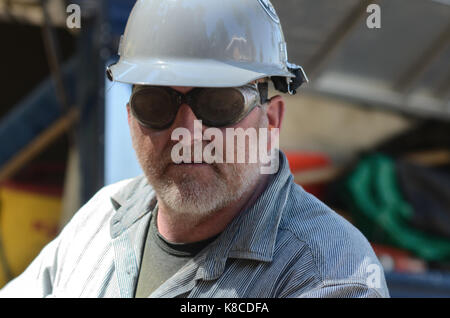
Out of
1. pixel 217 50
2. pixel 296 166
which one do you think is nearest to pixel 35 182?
pixel 296 166

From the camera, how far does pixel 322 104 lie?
4859 millimetres

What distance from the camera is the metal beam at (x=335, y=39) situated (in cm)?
379

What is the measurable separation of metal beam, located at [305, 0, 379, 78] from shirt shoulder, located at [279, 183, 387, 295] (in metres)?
2.57

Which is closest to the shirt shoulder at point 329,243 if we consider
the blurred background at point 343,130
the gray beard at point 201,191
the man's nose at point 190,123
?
the gray beard at point 201,191

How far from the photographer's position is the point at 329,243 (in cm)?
133

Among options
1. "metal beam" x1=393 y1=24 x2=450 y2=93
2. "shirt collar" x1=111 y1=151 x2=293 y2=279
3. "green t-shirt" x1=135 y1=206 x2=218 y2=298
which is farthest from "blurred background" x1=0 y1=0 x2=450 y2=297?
"shirt collar" x1=111 y1=151 x2=293 y2=279

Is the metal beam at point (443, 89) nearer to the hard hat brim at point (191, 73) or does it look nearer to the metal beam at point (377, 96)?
the metal beam at point (377, 96)

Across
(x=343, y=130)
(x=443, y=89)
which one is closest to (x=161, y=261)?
(x=343, y=130)

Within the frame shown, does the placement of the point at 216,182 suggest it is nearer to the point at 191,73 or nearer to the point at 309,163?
the point at 191,73

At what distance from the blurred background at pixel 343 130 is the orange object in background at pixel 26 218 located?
0.01m

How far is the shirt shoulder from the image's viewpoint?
127 centimetres

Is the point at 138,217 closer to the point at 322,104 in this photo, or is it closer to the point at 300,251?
the point at 300,251

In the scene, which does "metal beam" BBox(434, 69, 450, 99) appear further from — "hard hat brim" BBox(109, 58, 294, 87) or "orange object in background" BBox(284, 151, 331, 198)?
"hard hat brim" BBox(109, 58, 294, 87)

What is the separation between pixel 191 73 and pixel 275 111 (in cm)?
27
